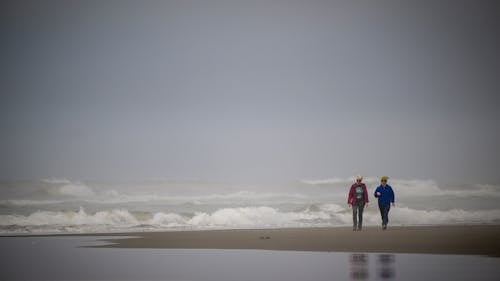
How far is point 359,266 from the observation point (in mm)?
13562

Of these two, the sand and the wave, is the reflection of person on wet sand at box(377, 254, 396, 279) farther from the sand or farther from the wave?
the wave

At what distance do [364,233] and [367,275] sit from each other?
406 inches

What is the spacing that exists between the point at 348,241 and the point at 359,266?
622cm

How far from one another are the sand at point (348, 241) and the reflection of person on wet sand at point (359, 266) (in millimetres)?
1504

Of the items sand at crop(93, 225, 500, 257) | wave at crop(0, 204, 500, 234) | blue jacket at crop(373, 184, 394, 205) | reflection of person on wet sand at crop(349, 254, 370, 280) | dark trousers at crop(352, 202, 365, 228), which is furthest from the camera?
wave at crop(0, 204, 500, 234)

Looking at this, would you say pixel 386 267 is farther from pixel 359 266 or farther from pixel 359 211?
pixel 359 211

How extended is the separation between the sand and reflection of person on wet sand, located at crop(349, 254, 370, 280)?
150cm

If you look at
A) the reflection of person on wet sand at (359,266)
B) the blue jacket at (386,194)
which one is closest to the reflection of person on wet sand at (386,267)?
the reflection of person on wet sand at (359,266)

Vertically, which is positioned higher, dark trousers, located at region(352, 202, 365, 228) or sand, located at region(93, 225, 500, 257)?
dark trousers, located at region(352, 202, 365, 228)

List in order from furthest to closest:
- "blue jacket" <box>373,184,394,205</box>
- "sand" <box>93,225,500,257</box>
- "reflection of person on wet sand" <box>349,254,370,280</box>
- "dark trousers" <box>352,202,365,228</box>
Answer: "dark trousers" <box>352,202,365,228</box> → "blue jacket" <box>373,184,394,205</box> → "sand" <box>93,225,500,257</box> → "reflection of person on wet sand" <box>349,254,370,280</box>

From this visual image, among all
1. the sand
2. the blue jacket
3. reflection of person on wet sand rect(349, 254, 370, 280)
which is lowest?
reflection of person on wet sand rect(349, 254, 370, 280)

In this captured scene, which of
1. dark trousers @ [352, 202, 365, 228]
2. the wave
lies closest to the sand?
dark trousers @ [352, 202, 365, 228]

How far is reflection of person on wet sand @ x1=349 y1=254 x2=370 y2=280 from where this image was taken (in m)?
11.9

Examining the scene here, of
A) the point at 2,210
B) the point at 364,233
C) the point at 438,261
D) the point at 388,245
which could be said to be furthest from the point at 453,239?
the point at 2,210
